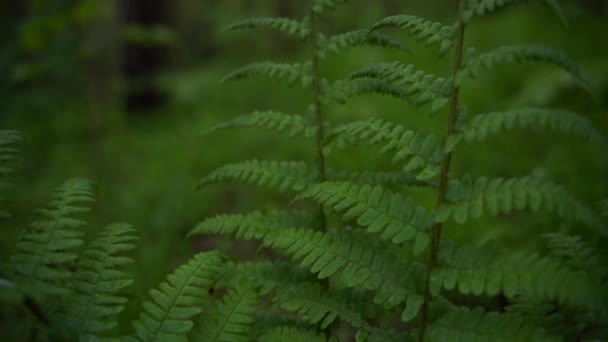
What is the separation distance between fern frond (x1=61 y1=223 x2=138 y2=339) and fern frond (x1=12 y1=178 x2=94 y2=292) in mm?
68

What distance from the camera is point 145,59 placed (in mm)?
8344

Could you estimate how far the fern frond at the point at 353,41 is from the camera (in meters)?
A: 1.78

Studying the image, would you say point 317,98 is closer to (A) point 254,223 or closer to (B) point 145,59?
(A) point 254,223

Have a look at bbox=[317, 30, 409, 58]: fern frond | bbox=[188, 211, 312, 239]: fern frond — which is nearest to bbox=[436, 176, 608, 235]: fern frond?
bbox=[317, 30, 409, 58]: fern frond

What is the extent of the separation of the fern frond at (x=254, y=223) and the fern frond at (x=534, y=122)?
0.81m

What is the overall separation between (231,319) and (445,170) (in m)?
0.88

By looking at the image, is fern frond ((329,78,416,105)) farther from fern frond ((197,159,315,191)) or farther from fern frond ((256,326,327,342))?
fern frond ((256,326,327,342))

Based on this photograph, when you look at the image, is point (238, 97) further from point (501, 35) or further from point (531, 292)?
point (531, 292)

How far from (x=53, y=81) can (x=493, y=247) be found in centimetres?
543

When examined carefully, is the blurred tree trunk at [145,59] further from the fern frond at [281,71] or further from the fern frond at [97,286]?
the fern frond at [97,286]

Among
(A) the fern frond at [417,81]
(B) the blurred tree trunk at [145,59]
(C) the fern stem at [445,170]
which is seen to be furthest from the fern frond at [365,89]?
(B) the blurred tree trunk at [145,59]

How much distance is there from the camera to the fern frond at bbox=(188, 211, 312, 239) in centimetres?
188

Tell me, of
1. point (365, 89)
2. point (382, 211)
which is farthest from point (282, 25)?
point (382, 211)

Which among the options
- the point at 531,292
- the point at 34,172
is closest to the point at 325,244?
the point at 531,292
